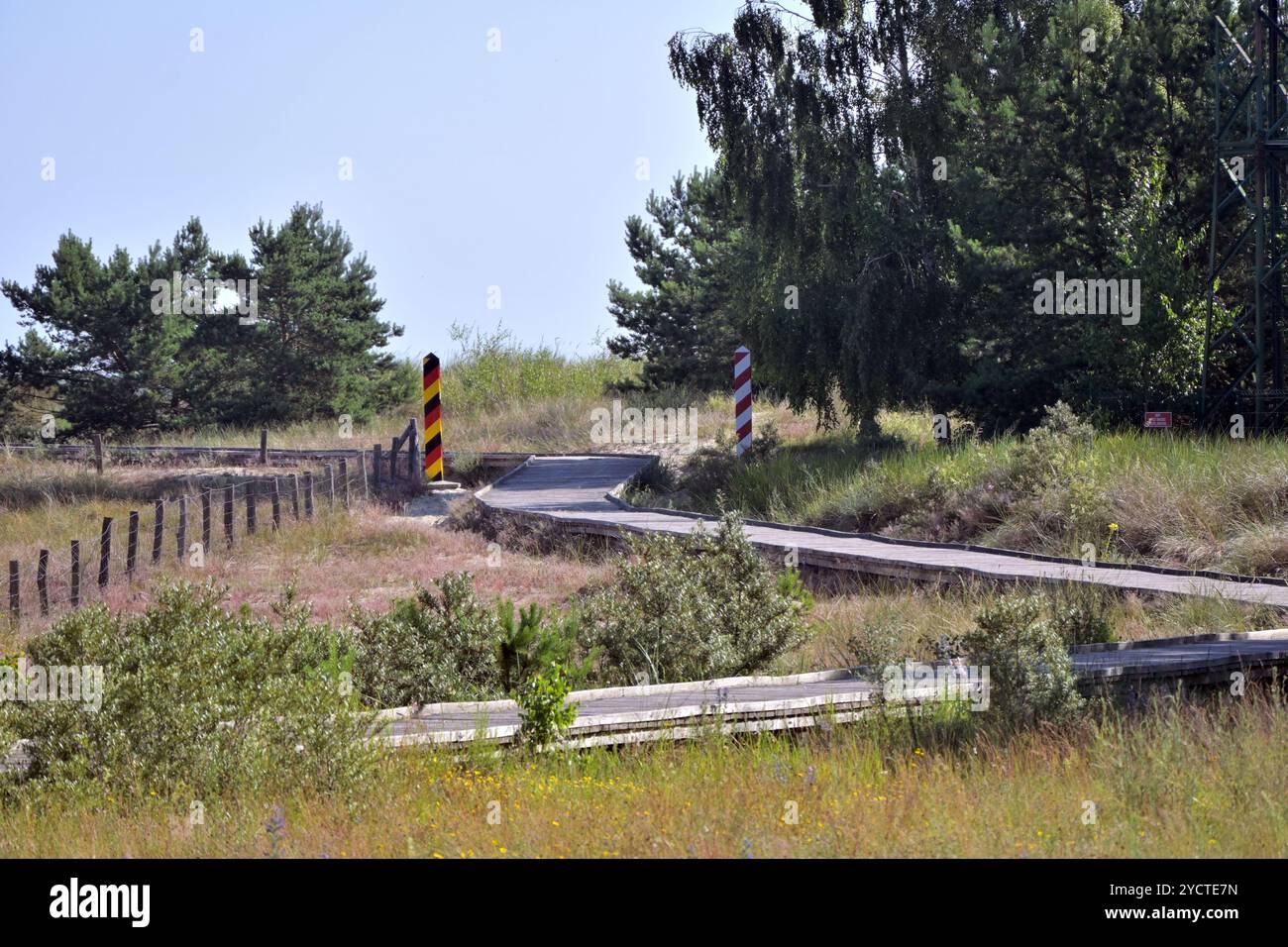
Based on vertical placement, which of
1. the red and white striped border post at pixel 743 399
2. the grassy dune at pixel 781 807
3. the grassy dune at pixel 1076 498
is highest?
the red and white striped border post at pixel 743 399

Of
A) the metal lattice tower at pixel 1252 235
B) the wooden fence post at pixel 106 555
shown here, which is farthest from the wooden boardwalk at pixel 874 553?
the metal lattice tower at pixel 1252 235

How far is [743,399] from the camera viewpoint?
26.6 metres

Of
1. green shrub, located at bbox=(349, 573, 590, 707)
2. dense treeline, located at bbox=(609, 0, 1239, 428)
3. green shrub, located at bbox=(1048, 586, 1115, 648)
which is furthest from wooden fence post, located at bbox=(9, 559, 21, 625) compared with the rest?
dense treeline, located at bbox=(609, 0, 1239, 428)

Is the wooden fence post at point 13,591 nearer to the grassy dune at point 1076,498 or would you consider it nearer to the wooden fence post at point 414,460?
the grassy dune at point 1076,498

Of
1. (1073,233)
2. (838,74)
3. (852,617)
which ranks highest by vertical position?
(838,74)

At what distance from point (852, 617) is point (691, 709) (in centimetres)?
531

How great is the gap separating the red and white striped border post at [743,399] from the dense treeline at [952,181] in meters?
1.10

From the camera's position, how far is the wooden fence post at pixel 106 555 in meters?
17.6

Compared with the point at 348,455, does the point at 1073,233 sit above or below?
above

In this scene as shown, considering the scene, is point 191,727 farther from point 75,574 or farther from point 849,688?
point 75,574

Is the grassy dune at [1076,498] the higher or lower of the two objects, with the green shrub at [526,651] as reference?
higher
